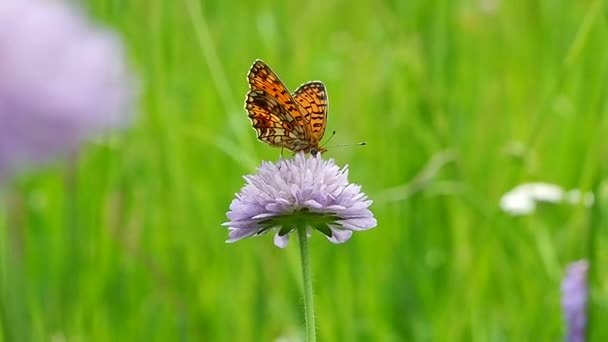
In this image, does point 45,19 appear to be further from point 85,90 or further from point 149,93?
point 149,93

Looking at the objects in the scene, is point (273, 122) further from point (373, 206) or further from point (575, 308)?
point (373, 206)

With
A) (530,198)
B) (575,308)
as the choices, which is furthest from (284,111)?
(530,198)

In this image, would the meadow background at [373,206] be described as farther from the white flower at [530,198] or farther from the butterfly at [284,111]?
the butterfly at [284,111]

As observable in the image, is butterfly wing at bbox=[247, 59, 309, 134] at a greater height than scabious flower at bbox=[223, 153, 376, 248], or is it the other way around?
butterfly wing at bbox=[247, 59, 309, 134]

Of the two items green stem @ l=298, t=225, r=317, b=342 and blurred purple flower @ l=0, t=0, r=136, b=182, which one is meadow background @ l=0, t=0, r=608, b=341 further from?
blurred purple flower @ l=0, t=0, r=136, b=182

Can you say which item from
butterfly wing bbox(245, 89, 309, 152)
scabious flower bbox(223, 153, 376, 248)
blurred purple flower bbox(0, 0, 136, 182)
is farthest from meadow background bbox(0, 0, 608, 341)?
blurred purple flower bbox(0, 0, 136, 182)

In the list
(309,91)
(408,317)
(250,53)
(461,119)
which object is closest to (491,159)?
(461,119)
